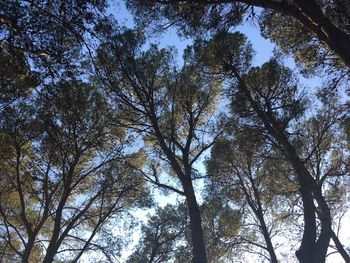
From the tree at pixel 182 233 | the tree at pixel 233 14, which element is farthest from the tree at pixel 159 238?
the tree at pixel 233 14

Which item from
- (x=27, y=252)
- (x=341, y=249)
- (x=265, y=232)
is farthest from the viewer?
(x=265, y=232)

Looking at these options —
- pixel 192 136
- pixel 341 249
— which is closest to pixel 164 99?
pixel 192 136

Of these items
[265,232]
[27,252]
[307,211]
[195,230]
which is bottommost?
[307,211]

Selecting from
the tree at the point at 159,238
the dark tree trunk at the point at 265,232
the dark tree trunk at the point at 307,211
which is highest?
the tree at the point at 159,238

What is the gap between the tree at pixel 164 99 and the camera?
10141mm

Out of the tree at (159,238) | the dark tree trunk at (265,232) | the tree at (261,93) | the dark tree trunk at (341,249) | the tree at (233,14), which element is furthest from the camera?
the tree at (159,238)

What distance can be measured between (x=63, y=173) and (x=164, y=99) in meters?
3.23

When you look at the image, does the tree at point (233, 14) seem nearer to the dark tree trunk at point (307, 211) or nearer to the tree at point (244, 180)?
the dark tree trunk at point (307, 211)

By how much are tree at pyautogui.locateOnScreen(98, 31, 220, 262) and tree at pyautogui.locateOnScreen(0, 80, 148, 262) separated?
33.5 inches

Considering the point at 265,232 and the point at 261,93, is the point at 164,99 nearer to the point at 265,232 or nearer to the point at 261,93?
the point at 261,93

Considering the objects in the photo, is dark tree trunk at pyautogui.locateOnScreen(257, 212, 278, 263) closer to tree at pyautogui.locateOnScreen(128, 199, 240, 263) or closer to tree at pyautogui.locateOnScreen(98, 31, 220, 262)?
tree at pyautogui.locateOnScreen(128, 199, 240, 263)

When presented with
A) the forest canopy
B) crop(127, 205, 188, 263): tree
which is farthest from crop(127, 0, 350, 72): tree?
crop(127, 205, 188, 263): tree

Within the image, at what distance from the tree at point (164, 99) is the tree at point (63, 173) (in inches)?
33.5

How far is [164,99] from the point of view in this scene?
35.5 feet
